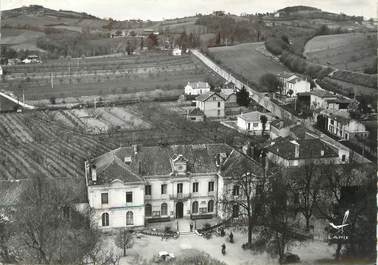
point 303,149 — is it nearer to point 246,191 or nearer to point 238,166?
point 238,166

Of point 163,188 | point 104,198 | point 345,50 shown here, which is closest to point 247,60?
point 345,50

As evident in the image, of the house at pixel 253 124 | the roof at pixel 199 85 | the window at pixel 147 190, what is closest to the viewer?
the window at pixel 147 190

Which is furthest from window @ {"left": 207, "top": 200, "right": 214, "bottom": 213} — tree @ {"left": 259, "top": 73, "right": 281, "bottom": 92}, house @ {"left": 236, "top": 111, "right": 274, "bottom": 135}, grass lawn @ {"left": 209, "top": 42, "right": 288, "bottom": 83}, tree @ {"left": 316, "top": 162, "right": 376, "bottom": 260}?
grass lawn @ {"left": 209, "top": 42, "right": 288, "bottom": 83}

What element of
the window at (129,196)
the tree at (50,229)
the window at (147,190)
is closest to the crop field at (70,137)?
the window at (147,190)

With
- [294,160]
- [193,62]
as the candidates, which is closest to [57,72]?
[193,62]

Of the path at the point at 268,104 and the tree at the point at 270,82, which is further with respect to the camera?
the tree at the point at 270,82

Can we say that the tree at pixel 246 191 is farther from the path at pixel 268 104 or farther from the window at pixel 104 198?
the path at pixel 268 104

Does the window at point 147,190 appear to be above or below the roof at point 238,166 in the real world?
below

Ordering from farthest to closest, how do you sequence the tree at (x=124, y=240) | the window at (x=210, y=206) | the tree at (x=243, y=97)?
the tree at (x=243, y=97) → the window at (x=210, y=206) → the tree at (x=124, y=240)
